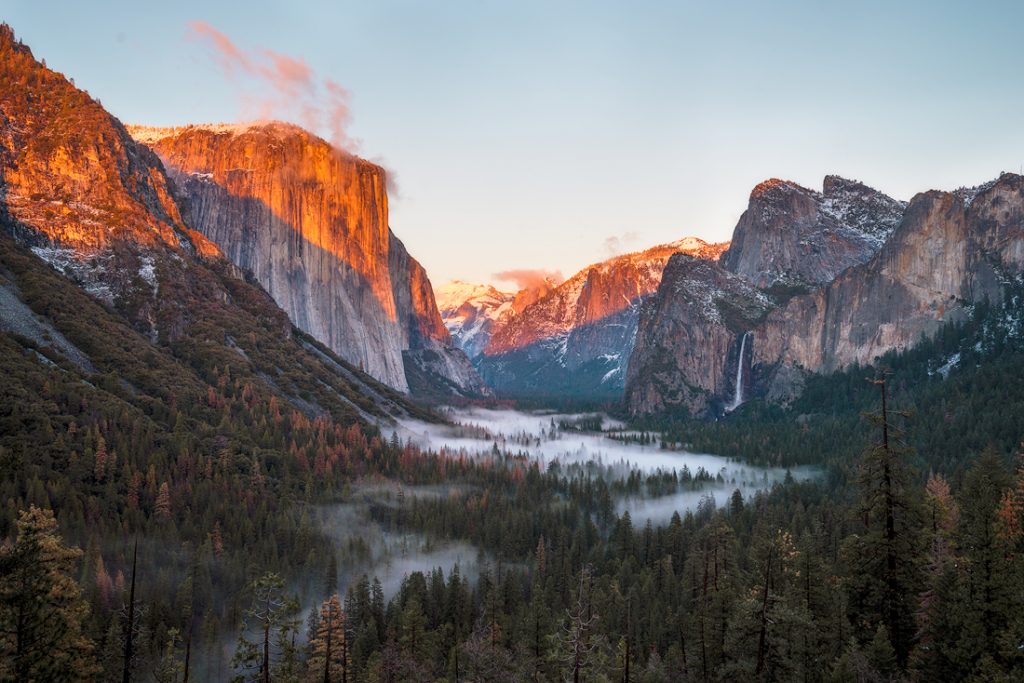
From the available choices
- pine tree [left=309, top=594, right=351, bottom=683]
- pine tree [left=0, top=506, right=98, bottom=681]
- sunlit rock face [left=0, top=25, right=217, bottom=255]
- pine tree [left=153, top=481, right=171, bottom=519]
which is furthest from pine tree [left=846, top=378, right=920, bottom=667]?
sunlit rock face [left=0, top=25, right=217, bottom=255]

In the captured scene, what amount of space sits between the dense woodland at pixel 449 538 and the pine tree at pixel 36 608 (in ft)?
0.27

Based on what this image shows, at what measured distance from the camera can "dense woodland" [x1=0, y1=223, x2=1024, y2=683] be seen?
99.1 feet

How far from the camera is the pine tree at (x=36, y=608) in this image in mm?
27062

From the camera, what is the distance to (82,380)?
119875 millimetres

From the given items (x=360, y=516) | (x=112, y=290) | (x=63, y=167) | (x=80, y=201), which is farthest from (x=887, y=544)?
(x=63, y=167)

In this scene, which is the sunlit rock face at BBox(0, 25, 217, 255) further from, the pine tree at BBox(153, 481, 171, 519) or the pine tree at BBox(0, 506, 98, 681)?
the pine tree at BBox(0, 506, 98, 681)

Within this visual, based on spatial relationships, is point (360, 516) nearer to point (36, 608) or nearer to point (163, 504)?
point (163, 504)

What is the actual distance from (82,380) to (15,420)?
2560 cm

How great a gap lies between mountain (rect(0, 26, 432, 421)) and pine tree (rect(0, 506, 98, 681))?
100.0m

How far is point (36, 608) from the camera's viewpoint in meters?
27.5

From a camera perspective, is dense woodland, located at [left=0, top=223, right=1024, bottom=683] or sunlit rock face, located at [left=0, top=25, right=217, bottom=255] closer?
dense woodland, located at [left=0, top=223, right=1024, bottom=683]

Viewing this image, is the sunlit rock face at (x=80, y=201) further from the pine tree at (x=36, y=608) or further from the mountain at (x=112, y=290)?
the pine tree at (x=36, y=608)

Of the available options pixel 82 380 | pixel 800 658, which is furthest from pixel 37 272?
pixel 800 658

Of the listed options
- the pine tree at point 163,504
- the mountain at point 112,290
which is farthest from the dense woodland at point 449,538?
the mountain at point 112,290
